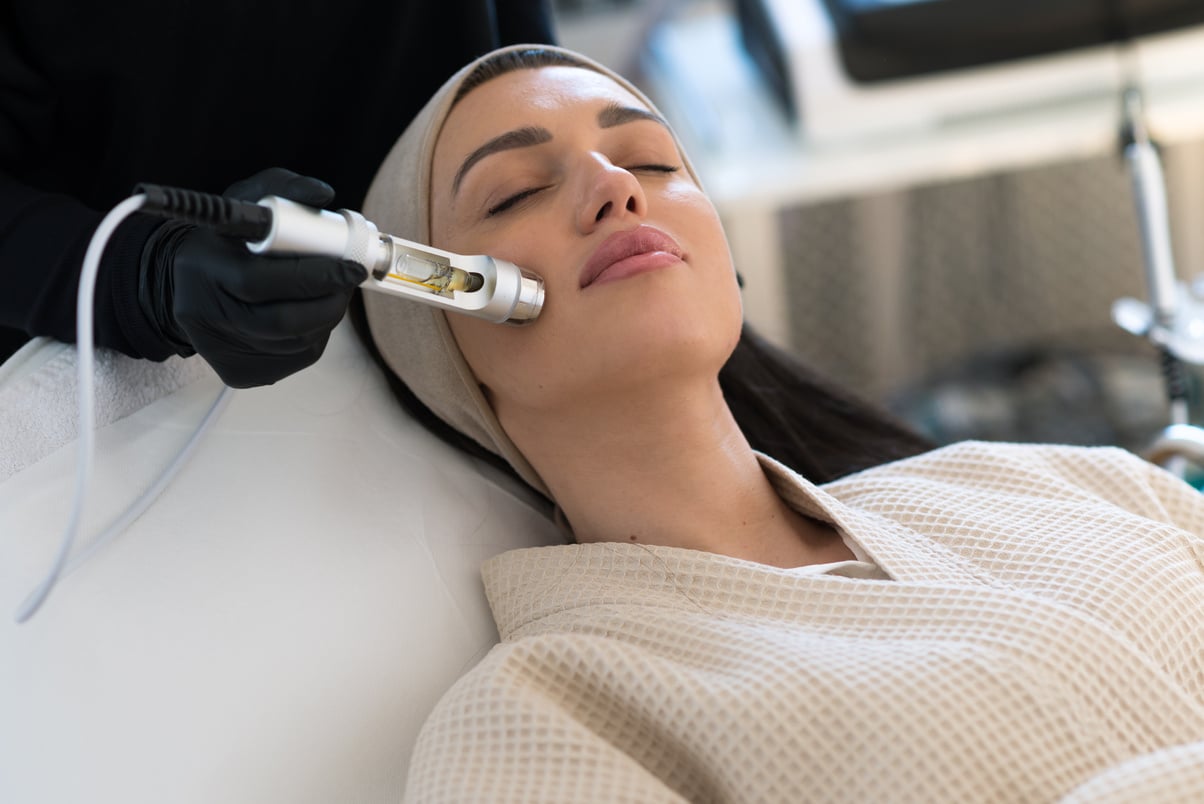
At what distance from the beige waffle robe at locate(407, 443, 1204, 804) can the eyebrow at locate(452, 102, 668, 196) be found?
0.40 m

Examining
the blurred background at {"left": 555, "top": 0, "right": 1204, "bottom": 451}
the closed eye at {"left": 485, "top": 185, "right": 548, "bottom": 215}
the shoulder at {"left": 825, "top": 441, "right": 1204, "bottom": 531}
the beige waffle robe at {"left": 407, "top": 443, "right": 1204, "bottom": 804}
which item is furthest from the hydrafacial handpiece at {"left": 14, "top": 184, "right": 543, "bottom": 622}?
the blurred background at {"left": 555, "top": 0, "right": 1204, "bottom": 451}

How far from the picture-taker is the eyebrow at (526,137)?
3.78 ft

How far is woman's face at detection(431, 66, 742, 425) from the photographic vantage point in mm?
1053

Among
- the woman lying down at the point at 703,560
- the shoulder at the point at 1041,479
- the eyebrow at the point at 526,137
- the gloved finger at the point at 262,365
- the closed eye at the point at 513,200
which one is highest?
the eyebrow at the point at 526,137

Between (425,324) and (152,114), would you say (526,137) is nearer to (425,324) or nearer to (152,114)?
(425,324)

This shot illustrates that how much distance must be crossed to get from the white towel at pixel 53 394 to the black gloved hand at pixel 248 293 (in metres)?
0.13

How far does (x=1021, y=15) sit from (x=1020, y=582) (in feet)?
5.19

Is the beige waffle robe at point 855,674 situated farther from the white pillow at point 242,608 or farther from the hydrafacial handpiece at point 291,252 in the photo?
the hydrafacial handpiece at point 291,252

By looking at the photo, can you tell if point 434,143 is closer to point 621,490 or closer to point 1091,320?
point 621,490

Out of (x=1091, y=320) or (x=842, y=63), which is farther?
(x=1091, y=320)

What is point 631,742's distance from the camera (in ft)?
3.01

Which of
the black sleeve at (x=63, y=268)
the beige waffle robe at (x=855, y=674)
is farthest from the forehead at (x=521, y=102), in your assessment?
the beige waffle robe at (x=855, y=674)

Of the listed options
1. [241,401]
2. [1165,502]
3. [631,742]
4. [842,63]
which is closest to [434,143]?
[241,401]

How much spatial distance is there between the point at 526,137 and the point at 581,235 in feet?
0.46
